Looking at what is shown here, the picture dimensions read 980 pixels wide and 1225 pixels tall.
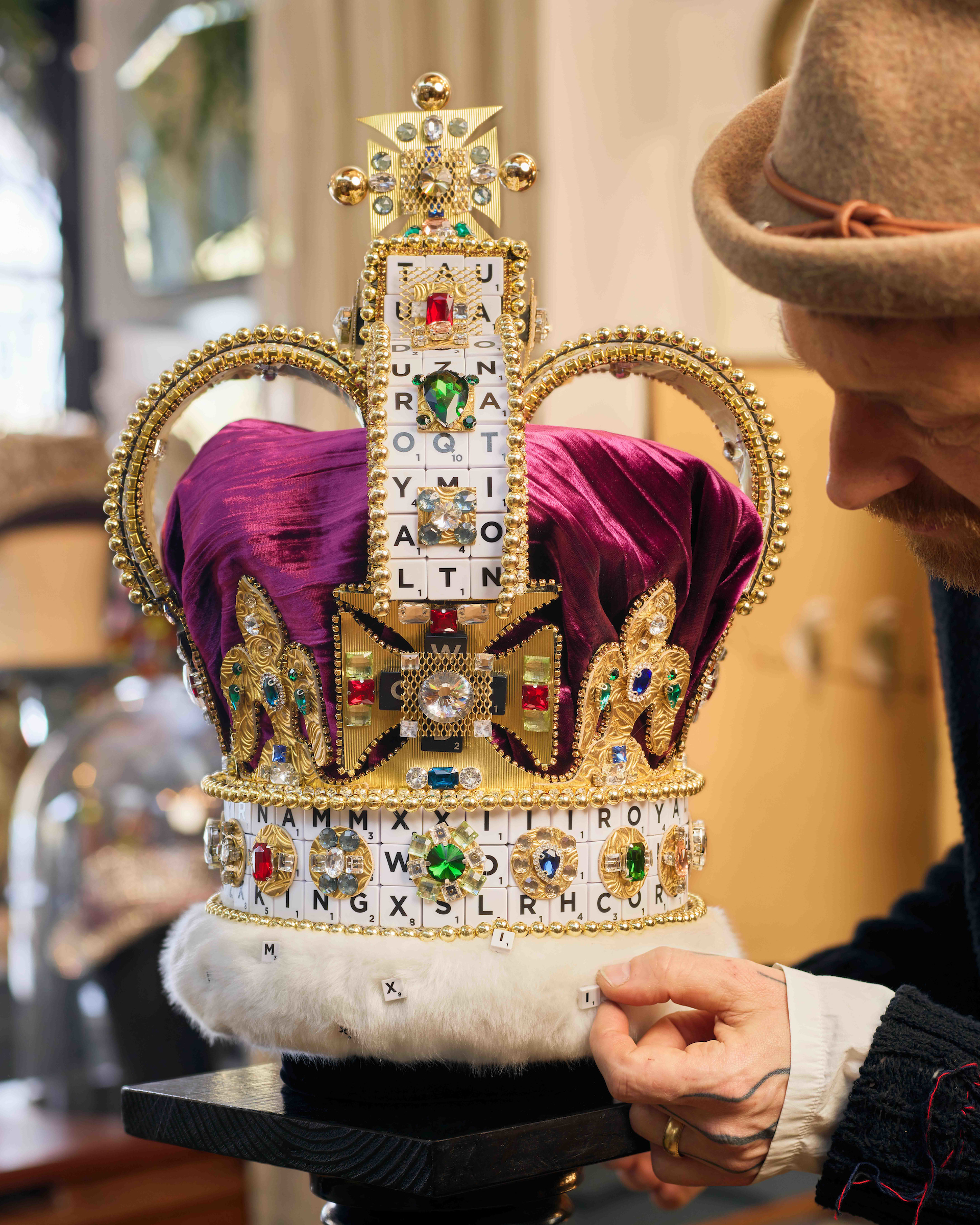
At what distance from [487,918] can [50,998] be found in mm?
1354

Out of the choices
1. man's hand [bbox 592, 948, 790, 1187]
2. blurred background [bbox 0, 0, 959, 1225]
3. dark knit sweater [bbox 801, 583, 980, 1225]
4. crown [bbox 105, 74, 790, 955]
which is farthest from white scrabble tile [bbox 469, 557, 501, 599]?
blurred background [bbox 0, 0, 959, 1225]

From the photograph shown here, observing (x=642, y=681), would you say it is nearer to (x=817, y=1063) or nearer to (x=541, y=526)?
(x=541, y=526)

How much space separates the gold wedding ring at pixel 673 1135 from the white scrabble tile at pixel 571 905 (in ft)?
0.37

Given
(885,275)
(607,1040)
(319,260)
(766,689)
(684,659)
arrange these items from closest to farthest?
(885,275)
(607,1040)
(684,659)
(319,260)
(766,689)

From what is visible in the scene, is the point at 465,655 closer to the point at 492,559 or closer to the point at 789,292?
A: the point at 492,559

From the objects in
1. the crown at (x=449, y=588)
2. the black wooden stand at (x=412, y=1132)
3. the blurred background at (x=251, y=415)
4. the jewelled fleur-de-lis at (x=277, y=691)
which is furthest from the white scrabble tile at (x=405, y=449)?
the blurred background at (x=251, y=415)

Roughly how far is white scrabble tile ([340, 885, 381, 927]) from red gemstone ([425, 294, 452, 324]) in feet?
1.02

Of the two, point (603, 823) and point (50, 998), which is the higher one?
point (603, 823)

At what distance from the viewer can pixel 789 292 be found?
537mm

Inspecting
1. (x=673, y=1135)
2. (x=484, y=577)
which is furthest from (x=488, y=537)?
(x=673, y=1135)

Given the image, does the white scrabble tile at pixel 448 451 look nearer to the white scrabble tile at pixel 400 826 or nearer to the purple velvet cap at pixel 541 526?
the purple velvet cap at pixel 541 526

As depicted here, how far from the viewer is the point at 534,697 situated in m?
0.67

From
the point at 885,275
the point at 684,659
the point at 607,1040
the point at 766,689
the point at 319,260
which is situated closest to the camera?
the point at 885,275

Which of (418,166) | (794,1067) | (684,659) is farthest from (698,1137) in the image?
(418,166)
